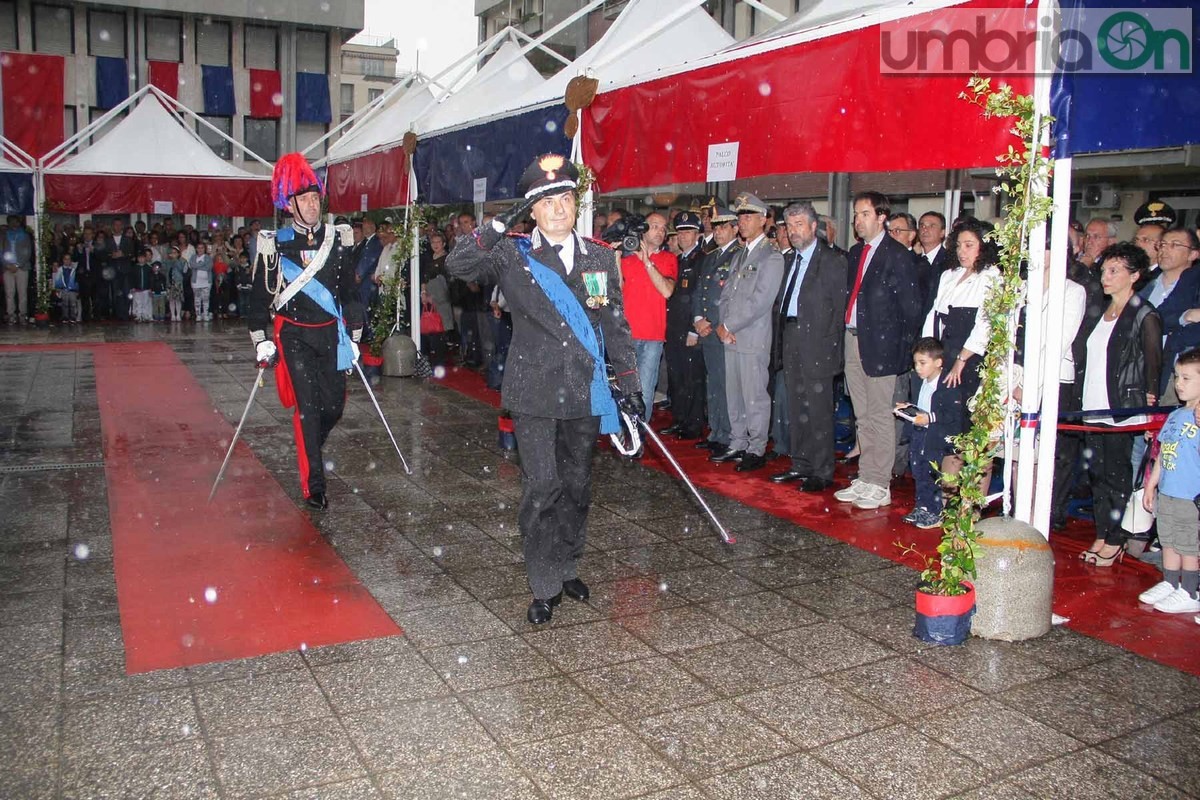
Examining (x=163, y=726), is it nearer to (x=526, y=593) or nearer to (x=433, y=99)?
(x=526, y=593)

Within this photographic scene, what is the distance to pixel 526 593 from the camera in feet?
17.4

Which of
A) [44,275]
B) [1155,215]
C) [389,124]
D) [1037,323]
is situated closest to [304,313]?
[1037,323]

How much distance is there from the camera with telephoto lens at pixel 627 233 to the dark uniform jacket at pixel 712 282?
66 cm

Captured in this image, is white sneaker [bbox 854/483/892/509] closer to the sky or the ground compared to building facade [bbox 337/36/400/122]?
closer to the ground

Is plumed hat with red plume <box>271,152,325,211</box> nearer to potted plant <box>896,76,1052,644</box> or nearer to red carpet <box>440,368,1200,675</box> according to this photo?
red carpet <box>440,368,1200,675</box>

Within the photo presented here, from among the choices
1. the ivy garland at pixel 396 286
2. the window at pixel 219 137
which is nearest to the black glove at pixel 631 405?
the ivy garland at pixel 396 286

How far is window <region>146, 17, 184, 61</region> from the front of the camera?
3725 centimetres

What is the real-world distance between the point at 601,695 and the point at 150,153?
792 inches

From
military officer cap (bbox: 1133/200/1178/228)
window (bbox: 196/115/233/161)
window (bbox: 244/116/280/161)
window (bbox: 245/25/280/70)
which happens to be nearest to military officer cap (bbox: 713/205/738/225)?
military officer cap (bbox: 1133/200/1178/228)

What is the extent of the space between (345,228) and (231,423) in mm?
3921

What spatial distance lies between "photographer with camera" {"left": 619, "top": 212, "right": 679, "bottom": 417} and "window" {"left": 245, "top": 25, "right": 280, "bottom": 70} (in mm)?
34156

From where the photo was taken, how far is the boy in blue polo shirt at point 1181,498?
497 centimetres

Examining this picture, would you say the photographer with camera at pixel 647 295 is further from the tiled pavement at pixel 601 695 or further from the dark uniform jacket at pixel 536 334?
the dark uniform jacket at pixel 536 334

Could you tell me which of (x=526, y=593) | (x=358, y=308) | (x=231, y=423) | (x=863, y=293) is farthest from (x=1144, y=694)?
(x=231, y=423)
